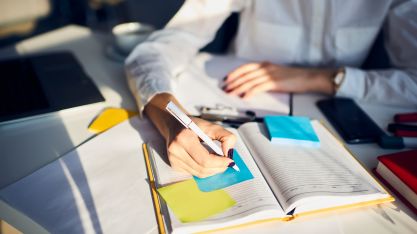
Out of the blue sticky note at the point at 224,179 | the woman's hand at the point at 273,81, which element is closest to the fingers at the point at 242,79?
the woman's hand at the point at 273,81

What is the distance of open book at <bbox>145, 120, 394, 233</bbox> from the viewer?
0.46 meters

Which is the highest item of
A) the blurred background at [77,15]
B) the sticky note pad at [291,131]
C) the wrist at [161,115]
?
the blurred background at [77,15]

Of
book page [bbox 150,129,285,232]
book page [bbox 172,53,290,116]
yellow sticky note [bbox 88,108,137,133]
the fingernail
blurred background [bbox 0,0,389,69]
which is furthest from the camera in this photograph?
blurred background [bbox 0,0,389,69]

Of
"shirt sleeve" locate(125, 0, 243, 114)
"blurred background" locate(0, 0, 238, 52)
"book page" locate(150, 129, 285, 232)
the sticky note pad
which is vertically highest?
"blurred background" locate(0, 0, 238, 52)

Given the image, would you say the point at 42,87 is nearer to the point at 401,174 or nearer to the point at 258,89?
the point at 258,89

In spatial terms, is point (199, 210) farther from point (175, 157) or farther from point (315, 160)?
point (315, 160)

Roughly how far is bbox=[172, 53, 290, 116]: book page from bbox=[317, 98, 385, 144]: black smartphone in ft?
0.34

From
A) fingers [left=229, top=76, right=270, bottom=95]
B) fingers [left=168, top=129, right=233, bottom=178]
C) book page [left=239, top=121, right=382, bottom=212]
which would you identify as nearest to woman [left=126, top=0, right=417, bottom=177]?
fingers [left=229, top=76, right=270, bottom=95]

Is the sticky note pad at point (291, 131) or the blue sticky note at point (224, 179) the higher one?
the sticky note pad at point (291, 131)

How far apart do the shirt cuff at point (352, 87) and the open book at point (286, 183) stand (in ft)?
0.81

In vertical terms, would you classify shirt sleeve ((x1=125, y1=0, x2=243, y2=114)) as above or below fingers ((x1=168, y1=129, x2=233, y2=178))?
above

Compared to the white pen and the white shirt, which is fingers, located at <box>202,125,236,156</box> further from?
the white shirt

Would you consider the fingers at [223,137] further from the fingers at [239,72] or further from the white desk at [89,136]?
the fingers at [239,72]

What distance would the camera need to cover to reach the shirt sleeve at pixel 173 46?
2.55 feet
